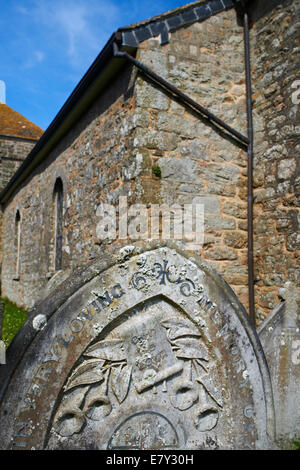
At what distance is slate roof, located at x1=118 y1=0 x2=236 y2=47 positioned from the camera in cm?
532

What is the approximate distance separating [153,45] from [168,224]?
2.47 meters

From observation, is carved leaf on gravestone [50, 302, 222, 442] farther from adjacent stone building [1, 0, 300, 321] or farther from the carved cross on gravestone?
adjacent stone building [1, 0, 300, 321]

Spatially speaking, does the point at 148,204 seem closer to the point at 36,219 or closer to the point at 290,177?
the point at 290,177

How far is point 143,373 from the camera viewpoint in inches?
81.7

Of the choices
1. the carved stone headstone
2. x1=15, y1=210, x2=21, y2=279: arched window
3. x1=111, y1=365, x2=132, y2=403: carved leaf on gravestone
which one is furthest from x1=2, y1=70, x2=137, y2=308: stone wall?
the carved stone headstone

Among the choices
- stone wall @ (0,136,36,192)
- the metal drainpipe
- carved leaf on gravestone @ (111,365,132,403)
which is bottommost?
carved leaf on gravestone @ (111,365,132,403)

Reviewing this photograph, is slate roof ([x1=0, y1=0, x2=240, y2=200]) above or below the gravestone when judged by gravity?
above

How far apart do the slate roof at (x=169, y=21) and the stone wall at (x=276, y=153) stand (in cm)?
72

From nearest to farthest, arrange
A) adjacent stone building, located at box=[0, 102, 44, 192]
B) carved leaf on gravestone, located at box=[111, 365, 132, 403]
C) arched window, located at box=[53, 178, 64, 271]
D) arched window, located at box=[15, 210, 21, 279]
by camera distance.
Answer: carved leaf on gravestone, located at box=[111, 365, 132, 403] < arched window, located at box=[53, 178, 64, 271] < arched window, located at box=[15, 210, 21, 279] < adjacent stone building, located at box=[0, 102, 44, 192]

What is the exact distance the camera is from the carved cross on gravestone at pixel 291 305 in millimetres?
3039

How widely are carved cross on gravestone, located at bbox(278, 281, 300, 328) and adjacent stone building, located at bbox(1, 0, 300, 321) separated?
2.15 meters

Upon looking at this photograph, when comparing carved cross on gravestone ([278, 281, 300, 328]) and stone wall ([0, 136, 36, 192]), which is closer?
carved cross on gravestone ([278, 281, 300, 328])

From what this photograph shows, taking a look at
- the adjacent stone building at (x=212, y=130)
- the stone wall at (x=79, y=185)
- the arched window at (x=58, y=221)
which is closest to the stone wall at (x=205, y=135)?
the adjacent stone building at (x=212, y=130)

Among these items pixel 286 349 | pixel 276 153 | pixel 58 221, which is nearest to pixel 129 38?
pixel 276 153
